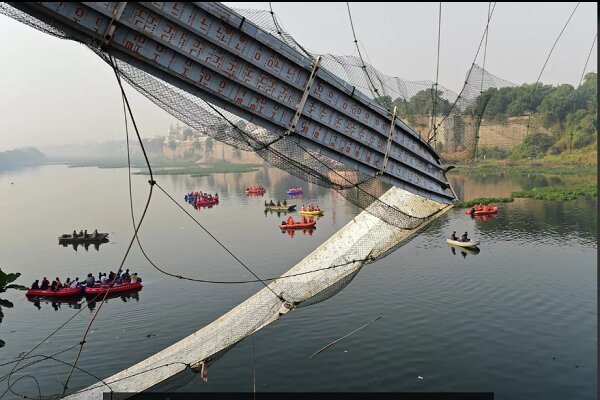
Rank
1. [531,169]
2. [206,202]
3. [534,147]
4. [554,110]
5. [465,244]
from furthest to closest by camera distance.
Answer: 1. [534,147]
2. [554,110]
3. [531,169]
4. [206,202]
5. [465,244]

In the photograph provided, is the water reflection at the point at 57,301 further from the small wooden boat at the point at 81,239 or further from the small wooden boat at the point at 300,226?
the small wooden boat at the point at 300,226

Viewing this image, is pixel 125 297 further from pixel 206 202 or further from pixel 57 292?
pixel 206 202

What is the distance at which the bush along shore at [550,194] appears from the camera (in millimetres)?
65938

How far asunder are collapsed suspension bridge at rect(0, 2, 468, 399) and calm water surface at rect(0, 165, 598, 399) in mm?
5066

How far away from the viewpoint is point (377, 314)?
26.8 meters

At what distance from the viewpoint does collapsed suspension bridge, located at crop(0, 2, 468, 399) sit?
436 inches

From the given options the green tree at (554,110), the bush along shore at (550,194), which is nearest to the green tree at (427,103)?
the bush along shore at (550,194)

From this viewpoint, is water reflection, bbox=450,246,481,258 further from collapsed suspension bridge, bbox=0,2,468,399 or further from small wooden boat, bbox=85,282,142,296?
small wooden boat, bbox=85,282,142,296

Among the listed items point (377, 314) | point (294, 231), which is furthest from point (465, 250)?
point (294, 231)

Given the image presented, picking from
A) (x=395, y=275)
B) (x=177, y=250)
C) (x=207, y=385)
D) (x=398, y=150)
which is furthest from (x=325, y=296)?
(x=177, y=250)

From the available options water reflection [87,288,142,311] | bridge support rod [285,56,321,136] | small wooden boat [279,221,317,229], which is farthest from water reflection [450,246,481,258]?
bridge support rod [285,56,321,136]

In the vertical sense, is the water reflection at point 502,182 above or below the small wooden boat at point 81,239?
above

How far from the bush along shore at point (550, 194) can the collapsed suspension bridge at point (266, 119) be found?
50.5 metres

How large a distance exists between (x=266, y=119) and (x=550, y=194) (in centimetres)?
6641
